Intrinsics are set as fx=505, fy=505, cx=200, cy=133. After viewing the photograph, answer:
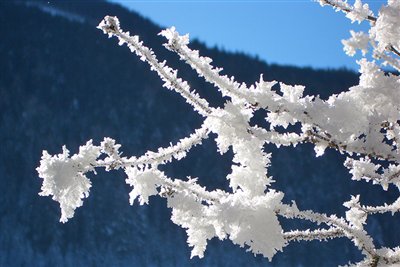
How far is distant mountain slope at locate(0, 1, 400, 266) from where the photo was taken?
2081cm

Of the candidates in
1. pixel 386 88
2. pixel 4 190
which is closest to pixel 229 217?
pixel 386 88

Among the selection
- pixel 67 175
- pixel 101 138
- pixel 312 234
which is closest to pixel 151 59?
pixel 67 175

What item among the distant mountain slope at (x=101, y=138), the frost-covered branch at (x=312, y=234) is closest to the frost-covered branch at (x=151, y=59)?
the frost-covered branch at (x=312, y=234)

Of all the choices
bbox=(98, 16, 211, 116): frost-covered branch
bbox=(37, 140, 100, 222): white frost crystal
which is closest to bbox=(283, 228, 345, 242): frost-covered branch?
bbox=(98, 16, 211, 116): frost-covered branch

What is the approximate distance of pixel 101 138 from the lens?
85.8 feet

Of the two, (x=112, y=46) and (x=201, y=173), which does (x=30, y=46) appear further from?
(x=201, y=173)

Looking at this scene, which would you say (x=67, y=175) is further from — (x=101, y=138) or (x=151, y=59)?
(x=101, y=138)

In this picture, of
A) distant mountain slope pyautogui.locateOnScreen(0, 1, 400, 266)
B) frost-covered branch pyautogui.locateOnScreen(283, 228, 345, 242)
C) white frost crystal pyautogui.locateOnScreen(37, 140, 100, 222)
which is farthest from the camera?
distant mountain slope pyautogui.locateOnScreen(0, 1, 400, 266)

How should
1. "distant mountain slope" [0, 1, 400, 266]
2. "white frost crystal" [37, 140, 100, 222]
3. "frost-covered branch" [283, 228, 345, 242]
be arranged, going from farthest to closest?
"distant mountain slope" [0, 1, 400, 266]
"frost-covered branch" [283, 228, 345, 242]
"white frost crystal" [37, 140, 100, 222]

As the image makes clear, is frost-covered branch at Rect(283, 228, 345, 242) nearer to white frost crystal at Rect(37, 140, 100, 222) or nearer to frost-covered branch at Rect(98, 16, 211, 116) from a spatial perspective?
frost-covered branch at Rect(98, 16, 211, 116)

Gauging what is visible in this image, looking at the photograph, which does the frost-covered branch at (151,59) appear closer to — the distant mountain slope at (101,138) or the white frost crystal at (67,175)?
the white frost crystal at (67,175)

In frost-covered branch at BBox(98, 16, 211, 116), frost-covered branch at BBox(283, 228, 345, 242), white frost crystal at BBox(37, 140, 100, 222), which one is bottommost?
frost-covered branch at BBox(283, 228, 345, 242)

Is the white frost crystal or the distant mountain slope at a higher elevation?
the distant mountain slope

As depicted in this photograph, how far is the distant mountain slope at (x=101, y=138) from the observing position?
68.3 ft
